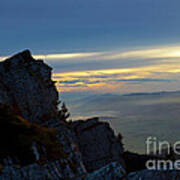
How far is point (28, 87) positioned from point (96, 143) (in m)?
18.0

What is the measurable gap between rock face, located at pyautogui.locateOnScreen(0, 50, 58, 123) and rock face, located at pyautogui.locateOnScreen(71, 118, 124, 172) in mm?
10018

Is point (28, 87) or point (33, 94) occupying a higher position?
point (28, 87)

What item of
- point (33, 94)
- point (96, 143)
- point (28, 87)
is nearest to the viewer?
point (28, 87)

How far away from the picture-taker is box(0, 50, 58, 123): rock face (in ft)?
133

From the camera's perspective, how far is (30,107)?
41438 millimetres

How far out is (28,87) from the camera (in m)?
42.2

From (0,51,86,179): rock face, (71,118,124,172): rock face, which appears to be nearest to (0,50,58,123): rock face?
(0,51,86,179): rock face

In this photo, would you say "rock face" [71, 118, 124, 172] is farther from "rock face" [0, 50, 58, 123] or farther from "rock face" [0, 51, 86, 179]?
"rock face" [0, 50, 58, 123]

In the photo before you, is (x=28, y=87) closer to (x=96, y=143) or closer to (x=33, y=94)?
(x=33, y=94)

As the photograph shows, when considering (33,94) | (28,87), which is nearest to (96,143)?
(33,94)

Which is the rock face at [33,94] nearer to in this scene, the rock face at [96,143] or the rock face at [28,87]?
the rock face at [28,87]

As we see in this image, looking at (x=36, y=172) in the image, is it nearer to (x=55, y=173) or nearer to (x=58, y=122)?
(x=55, y=173)

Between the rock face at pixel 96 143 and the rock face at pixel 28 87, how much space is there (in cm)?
1002

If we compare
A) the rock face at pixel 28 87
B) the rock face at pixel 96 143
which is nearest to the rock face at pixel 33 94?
the rock face at pixel 28 87
